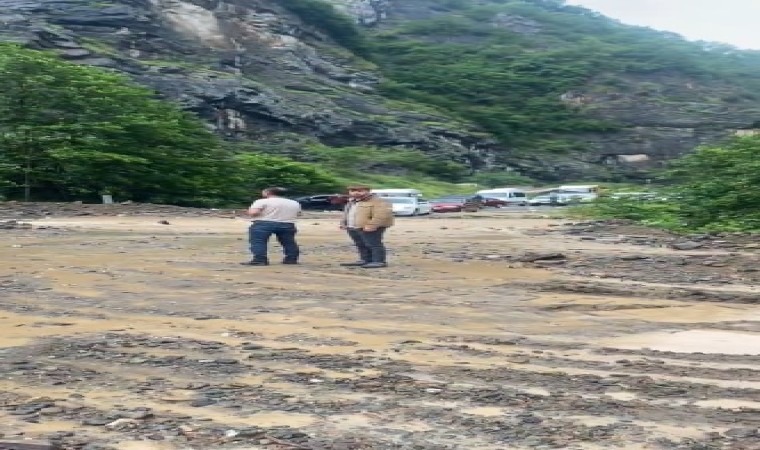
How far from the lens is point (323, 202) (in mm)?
46906

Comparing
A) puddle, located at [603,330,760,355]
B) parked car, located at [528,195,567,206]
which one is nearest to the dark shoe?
puddle, located at [603,330,760,355]

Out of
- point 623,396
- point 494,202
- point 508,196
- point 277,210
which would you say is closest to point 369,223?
point 277,210

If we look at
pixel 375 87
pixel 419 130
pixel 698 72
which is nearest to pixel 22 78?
pixel 419 130

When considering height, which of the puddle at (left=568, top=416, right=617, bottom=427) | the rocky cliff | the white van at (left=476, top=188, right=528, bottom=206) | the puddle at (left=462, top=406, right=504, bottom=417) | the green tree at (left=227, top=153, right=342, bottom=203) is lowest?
the puddle at (left=568, top=416, right=617, bottom=427)

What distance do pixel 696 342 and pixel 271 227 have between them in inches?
343

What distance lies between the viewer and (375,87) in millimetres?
88938

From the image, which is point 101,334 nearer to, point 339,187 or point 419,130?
point 339,187

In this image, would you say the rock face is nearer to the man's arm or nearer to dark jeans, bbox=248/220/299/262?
dark jeans, bbox=248/220/299/262

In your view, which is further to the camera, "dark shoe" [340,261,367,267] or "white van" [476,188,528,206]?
"white van" [476,188,528,206]

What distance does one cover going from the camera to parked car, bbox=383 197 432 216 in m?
43.0

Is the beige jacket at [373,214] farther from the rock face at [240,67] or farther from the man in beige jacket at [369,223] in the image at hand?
the rock face at [240,67]

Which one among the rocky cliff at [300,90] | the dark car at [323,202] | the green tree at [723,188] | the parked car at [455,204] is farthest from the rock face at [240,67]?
the green tree at [723,188]

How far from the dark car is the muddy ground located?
95.7ft

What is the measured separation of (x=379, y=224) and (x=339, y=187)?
35.7 m
